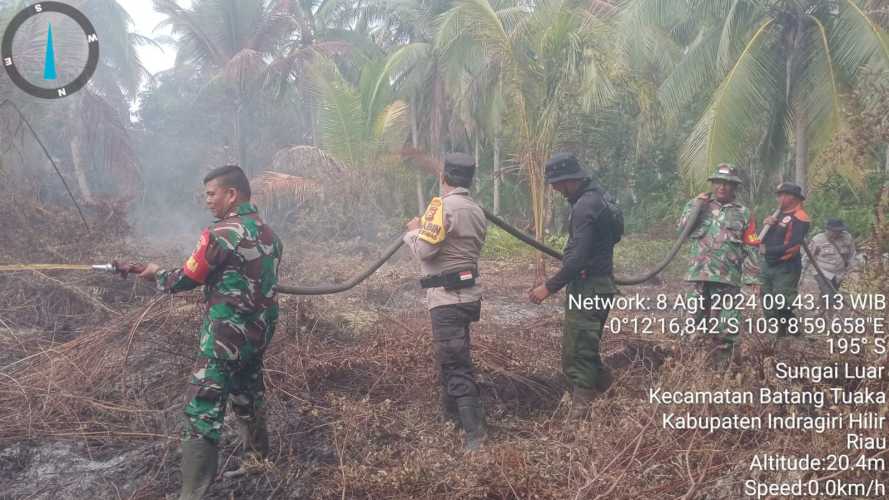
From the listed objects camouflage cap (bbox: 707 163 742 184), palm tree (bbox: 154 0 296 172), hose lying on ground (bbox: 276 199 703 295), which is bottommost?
Answer: hose lying on ground (bbox: 276 199 703 295)

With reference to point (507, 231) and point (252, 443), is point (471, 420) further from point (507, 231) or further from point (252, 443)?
point (507, 231)

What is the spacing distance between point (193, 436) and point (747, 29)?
1037 centimetres

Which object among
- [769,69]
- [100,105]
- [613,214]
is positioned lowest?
[613,214]

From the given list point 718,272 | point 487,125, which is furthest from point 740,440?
point 487,125

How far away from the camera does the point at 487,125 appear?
50.4ft

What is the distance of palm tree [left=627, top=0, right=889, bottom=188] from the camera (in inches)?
351

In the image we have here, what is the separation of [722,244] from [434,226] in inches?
98.2

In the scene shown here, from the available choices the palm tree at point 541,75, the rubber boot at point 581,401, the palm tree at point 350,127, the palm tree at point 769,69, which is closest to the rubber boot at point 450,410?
the rubber boot at point 581,401

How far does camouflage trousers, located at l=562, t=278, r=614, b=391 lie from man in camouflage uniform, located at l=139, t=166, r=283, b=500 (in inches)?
72.7

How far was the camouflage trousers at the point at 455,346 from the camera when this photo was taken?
3643 mm

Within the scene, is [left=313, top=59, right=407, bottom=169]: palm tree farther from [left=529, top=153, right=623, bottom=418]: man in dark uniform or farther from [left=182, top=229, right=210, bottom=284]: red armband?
[left=182, top=229, right=210, bottom=284]: red armband

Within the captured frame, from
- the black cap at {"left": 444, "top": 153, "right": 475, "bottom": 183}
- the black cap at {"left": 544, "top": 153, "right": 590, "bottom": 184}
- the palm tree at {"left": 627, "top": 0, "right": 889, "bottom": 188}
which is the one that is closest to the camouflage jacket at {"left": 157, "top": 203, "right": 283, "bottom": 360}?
the black cap at {"left": 444, "top": 153, "right": 475, "bottom": 183}

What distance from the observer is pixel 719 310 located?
489 centimetres

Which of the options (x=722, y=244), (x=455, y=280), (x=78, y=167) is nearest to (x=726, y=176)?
(x=722, y=244)
